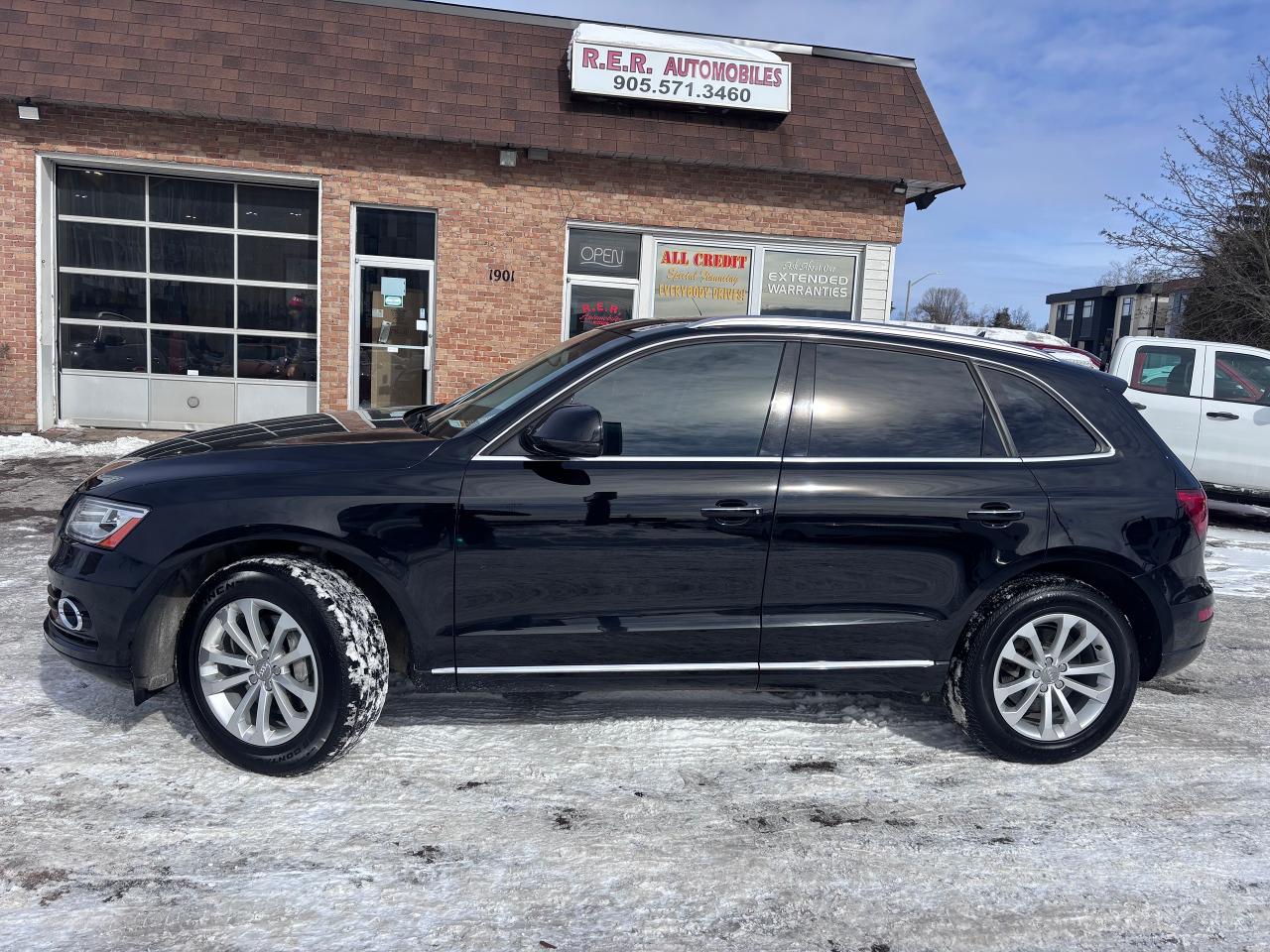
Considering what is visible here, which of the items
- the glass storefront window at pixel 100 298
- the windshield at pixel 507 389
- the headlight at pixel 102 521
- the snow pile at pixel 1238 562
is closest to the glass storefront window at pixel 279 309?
the glass storefront window at pixel 100 298

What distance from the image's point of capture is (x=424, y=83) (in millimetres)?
A: 11258

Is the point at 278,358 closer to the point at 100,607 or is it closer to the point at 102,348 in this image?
the point at 102,348

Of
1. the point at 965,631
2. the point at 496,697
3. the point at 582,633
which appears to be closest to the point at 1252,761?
the point at 965,631

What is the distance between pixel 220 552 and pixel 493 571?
3.44 feet

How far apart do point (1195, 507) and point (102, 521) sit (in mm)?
4282

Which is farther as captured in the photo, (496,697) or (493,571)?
(496,697)

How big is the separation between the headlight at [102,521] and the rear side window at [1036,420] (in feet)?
11.0

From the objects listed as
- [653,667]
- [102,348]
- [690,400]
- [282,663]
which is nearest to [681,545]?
[653,667]

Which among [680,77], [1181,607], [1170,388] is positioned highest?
[680,77]

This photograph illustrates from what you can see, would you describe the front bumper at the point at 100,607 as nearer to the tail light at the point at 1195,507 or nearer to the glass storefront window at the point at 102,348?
the tail light at the point at 1195,507

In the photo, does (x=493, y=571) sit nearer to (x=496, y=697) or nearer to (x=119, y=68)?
(x=496, y=697)

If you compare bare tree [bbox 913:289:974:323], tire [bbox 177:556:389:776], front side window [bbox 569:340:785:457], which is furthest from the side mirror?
bare tree [bbox 913:289:974:323]

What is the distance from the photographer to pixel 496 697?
428 centimetres

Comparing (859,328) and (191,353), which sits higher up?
(859,328)
